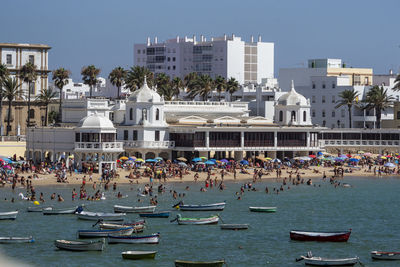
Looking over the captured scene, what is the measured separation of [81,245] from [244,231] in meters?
15.6

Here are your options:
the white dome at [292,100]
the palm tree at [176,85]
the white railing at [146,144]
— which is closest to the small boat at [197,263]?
the white railing at [146,144]

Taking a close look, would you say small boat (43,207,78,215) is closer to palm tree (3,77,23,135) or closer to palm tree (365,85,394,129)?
palm tree (3,77,23,135)

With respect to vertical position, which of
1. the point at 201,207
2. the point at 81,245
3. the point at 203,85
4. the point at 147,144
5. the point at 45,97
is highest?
the point at 203,85

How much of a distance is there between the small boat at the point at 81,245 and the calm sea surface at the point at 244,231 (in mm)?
393

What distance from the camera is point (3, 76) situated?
13125 cm

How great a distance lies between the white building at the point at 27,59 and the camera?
138 m

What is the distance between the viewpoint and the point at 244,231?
74000mm

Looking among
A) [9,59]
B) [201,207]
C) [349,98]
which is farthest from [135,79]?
[201,207]

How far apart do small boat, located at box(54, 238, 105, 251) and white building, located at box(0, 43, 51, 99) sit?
2930 inches

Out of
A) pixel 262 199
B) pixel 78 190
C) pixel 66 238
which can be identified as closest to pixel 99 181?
pixel 78 190

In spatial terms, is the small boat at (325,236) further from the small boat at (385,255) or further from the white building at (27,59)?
the white building at (27,59)

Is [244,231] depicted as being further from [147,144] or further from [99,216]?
[147,144]

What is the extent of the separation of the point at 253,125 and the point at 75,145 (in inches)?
1122

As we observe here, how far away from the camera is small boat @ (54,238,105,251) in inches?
2517
